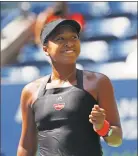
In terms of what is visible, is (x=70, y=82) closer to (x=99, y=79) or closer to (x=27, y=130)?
(x=99, y=79)

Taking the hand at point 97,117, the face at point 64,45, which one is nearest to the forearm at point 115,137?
the hand at point 97,117

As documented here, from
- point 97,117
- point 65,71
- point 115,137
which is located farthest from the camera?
point 65,71

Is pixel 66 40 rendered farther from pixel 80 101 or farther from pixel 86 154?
pixel 86 154

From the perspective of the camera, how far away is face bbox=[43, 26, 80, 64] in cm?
279

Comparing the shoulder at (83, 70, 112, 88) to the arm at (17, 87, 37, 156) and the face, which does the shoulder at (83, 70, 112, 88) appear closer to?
the face

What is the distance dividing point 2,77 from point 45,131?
473cm

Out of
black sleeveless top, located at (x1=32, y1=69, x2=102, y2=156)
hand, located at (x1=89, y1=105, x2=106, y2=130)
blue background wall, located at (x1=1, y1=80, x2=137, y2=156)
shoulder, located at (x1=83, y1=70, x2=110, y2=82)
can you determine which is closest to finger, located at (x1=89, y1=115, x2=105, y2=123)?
hand, located at (x1=89, y1=105, x2=106, y2=130)

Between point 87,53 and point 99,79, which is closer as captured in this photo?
point 99,79

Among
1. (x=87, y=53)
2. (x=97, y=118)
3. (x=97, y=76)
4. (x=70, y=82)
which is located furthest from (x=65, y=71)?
(x=87, y=53)

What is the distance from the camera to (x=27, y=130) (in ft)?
9.71

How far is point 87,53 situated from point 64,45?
15.3 ft

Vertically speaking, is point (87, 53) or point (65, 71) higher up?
point (65, 71)

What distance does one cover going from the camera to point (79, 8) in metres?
7.43

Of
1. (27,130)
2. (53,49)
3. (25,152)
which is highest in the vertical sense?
(53,49)
